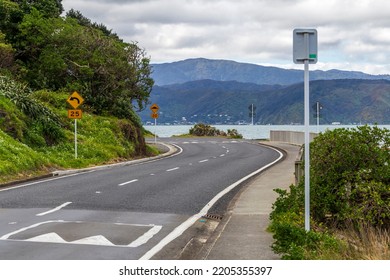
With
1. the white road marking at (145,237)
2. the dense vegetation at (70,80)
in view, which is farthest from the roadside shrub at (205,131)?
the white road marking at (145,237)

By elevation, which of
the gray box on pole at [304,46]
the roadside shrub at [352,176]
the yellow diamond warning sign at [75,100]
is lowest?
the roadside shrub at [352,176]

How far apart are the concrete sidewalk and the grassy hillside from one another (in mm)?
8639

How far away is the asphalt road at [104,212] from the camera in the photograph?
9953mm

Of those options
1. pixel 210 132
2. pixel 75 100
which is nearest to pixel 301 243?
pixel 75 100

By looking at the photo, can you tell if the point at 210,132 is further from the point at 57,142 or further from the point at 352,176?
the point at 352,176

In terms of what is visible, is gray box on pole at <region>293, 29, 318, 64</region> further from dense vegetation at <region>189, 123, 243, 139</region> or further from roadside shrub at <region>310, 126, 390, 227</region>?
dense vegetation at <region>189, 123, 243, 139</region>

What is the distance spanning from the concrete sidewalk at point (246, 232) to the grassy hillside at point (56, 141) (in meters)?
8.64

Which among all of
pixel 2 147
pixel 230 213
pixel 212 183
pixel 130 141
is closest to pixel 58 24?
pixel 130 141

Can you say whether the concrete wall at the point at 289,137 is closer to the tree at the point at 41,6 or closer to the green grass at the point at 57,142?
the green grass at the point at 57,142

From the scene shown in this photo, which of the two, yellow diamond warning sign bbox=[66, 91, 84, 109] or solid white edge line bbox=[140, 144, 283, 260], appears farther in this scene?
yellow diamond warning sign bbox=[66, 91, 84, 109]

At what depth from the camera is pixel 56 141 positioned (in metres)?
29.1

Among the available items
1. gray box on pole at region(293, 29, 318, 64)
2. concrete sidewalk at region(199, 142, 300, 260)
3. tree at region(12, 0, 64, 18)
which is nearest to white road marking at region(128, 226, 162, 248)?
concrete sidewalk at region(199, 142, 300, 260)

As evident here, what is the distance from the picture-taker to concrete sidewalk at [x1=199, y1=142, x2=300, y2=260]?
9289 mm

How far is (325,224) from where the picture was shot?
40.3 feet
